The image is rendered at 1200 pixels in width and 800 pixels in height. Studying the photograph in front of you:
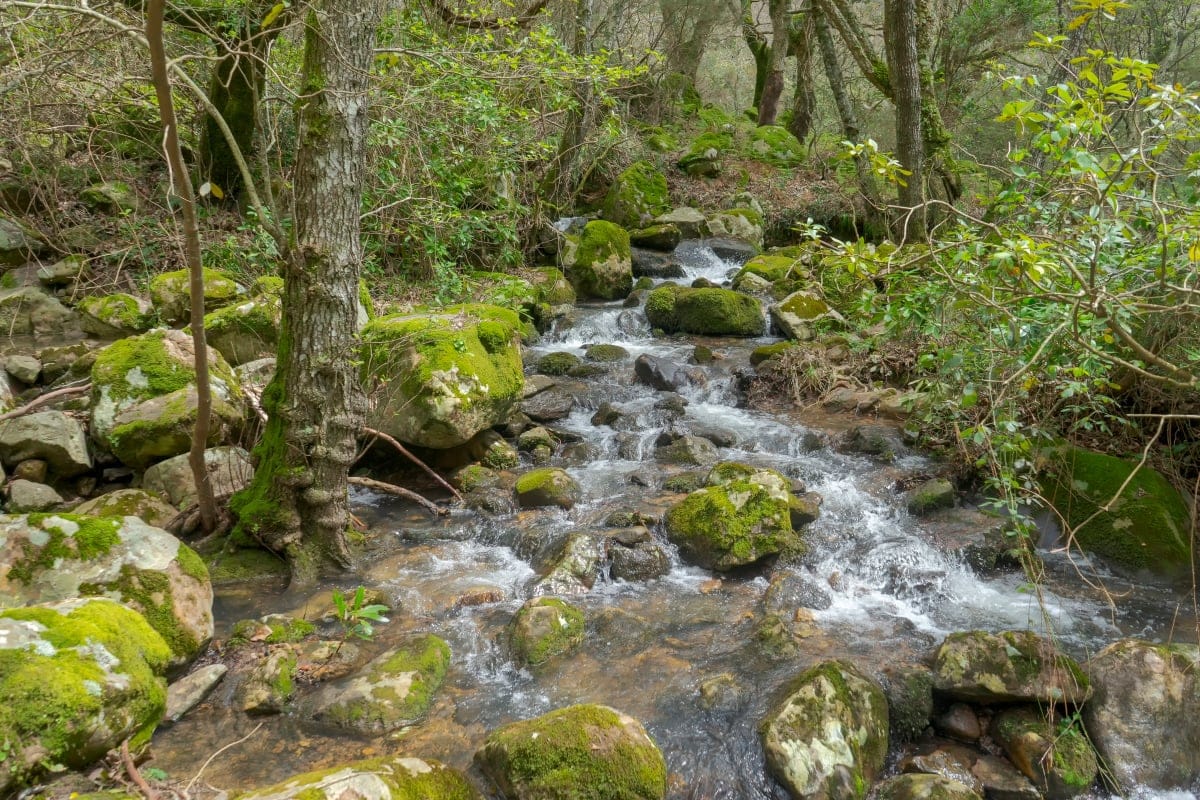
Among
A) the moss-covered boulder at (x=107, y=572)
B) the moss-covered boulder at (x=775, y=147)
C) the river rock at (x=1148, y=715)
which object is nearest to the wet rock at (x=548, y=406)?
the moss-covered boulder at (x=107, y=572)

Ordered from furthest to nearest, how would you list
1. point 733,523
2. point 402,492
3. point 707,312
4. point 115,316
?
point 707,312 → point 115,316 → point 402,492 → point 733,523

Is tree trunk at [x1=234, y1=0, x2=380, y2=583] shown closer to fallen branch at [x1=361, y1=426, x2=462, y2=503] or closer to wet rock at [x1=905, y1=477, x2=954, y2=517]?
fallen branch at [x1=361, y1=426, x2=462, y2=503]

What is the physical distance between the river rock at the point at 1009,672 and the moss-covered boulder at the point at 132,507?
530 cm

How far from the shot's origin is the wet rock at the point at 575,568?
5227 mm

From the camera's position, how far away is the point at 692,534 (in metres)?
5.66

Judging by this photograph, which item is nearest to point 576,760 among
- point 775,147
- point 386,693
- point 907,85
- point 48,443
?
point 386,693

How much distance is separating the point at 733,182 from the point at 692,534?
45.1 ft

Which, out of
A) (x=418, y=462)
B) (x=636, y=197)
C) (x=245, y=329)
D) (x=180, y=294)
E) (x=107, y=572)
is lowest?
(x=418, y=462)

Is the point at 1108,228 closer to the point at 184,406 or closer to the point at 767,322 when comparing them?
the point at 184,406

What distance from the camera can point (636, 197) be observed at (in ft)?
50.3

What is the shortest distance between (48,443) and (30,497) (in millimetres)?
522

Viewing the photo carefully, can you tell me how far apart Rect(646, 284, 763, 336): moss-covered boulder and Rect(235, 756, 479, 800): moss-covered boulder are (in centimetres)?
867

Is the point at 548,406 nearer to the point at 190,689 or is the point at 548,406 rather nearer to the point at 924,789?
the point at 190,689

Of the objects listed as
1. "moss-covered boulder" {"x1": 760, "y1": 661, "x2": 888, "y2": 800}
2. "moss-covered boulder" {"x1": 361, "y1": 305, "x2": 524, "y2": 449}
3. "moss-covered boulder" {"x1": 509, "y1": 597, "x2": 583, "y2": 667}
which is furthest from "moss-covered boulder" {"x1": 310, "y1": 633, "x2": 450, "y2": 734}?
"moss-covered boulder" {"x1": 361, "y1": 305, "x2": 524, "y2": 449}
